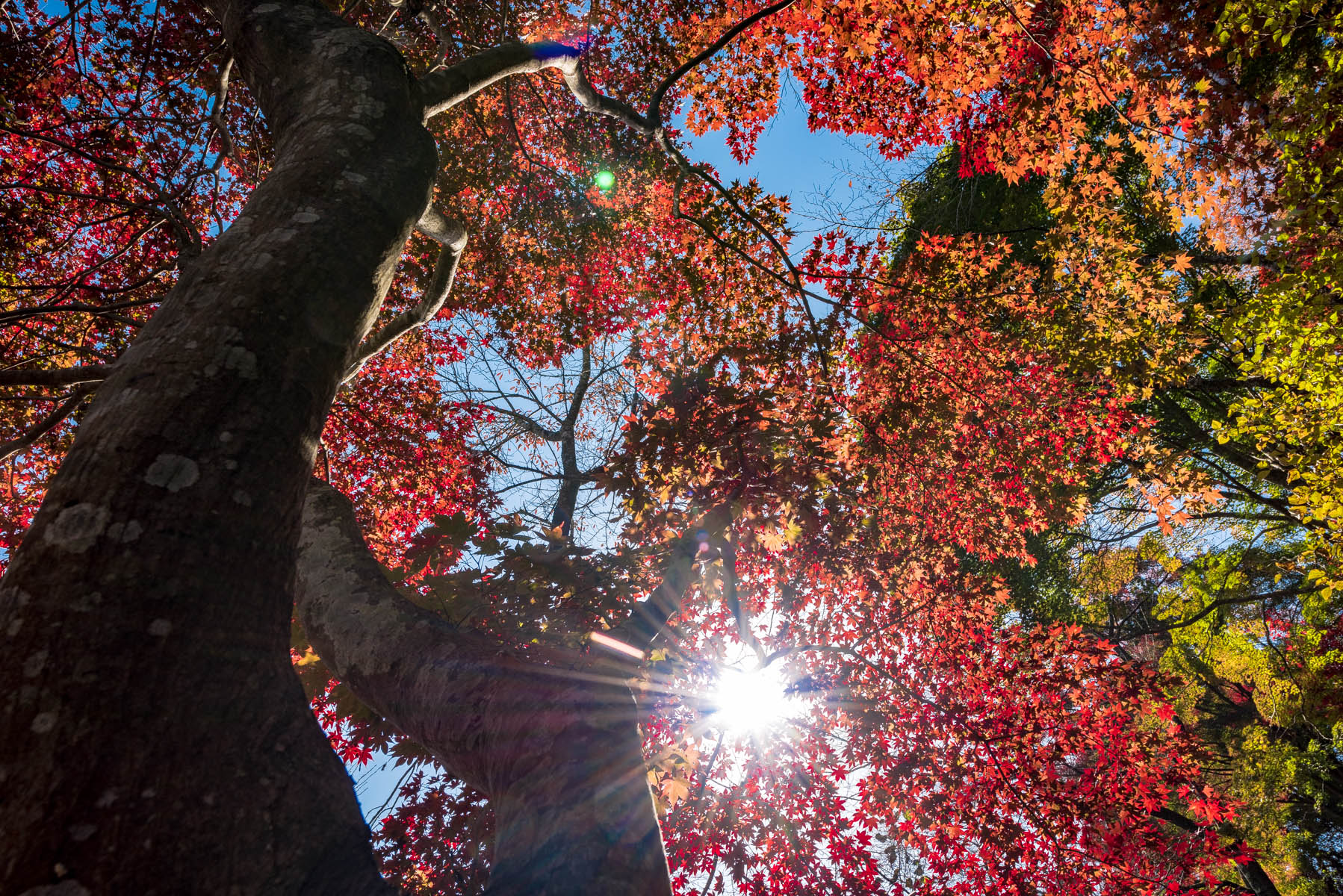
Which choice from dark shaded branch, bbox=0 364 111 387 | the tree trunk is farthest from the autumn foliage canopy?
the tree trunk

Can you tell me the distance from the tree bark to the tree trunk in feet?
1.54

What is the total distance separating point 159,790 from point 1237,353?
13902 millimetres

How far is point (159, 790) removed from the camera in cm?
84

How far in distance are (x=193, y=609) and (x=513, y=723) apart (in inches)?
39.2

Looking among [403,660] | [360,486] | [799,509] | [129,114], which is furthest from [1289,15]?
[360,486]

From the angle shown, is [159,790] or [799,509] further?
[799,509]

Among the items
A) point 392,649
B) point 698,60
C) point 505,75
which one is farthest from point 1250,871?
point 505,75

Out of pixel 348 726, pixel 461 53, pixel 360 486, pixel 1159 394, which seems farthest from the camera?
pixel 1159 394

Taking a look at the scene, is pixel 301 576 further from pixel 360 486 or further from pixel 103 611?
pixel 360 486

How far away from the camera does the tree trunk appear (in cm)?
80

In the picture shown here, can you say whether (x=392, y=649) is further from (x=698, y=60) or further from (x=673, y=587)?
(x=698, y=60)

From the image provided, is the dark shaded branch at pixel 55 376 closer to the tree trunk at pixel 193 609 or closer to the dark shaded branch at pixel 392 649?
the dark shaded branch at pixel 392 649

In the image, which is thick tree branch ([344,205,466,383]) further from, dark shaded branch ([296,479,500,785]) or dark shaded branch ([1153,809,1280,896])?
dark shaded branch ([1153,809,1280,896])

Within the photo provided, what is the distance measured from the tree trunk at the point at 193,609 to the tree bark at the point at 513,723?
469 mm
